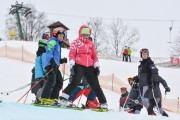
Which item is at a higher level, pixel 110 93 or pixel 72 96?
pixel 72 96

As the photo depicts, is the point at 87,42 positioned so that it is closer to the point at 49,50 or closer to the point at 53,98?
the point at 49,50

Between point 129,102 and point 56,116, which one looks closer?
point 56,116

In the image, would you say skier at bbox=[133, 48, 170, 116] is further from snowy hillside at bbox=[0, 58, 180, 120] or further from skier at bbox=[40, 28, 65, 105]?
skier at bbox=[40, 28, 65, 105]

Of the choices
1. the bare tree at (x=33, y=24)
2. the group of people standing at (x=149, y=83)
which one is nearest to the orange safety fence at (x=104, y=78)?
the group of people standing at (x=149, y=83)

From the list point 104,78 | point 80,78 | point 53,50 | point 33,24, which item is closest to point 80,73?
point 80,78

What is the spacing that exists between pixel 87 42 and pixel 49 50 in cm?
66

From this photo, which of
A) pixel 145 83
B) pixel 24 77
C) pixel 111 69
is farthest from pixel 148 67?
pixel 111 69

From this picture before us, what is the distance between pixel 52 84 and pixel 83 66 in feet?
2.18

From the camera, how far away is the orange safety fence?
15.0 metres

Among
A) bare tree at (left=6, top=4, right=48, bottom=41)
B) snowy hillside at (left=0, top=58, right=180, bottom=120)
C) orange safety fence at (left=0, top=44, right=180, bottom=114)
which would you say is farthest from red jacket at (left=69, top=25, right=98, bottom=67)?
bare tree at (left=6, top=4, right=48, bottom=41)

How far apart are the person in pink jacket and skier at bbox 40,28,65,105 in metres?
0.33

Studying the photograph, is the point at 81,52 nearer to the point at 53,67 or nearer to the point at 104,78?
the point at 53,67

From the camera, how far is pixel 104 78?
19.8 meters

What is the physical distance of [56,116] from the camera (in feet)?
15.7
